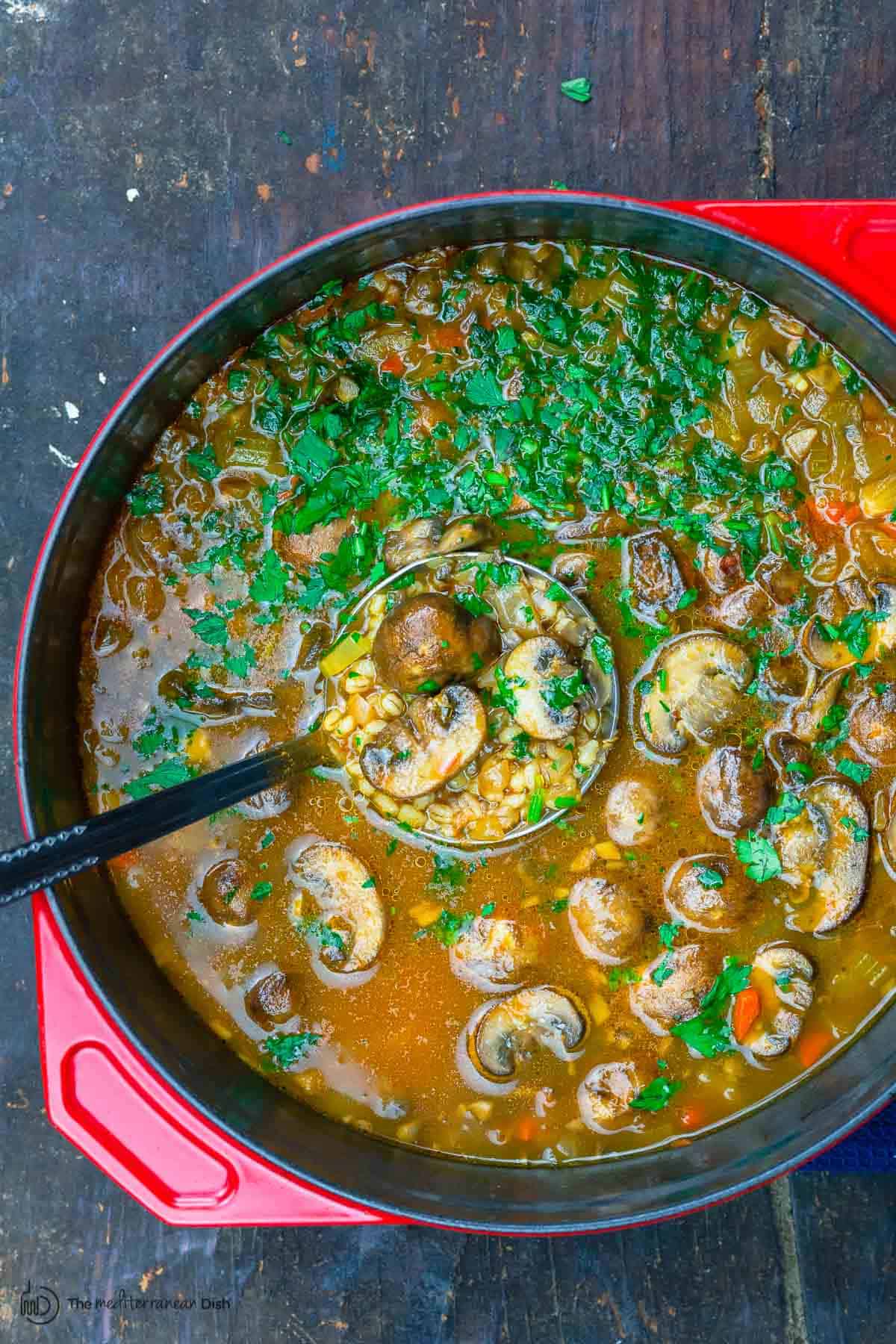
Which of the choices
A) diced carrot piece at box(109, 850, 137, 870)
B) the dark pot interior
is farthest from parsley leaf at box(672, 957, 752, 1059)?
diced carrot piece at box(109, 850, 137, 870)

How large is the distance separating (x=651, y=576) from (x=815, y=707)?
22.0 inches

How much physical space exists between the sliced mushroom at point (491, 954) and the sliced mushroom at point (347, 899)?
0.73 ft

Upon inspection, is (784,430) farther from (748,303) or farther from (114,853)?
(114,853)

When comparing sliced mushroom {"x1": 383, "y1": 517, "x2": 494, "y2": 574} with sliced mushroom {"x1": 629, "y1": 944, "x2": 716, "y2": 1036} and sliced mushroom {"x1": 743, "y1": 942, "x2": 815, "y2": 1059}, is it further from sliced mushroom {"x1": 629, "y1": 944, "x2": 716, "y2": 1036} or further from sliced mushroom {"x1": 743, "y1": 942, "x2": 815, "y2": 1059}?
sliced mushroom {"x1": 743, "y1": 942, "x2": 815, "y2": 1059}

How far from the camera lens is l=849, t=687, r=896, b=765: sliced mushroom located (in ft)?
9.01

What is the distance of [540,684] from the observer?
8.61 feet

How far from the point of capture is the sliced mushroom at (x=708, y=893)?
2756mm

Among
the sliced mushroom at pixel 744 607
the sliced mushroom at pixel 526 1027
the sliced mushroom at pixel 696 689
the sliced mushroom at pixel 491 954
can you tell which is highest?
the sliced mushroom at pixel 744 607

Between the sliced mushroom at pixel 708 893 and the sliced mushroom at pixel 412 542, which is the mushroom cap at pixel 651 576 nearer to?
the sliced mushroom at pixel 412 542

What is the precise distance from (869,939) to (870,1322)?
1.23 meters

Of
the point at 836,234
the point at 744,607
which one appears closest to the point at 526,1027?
the point at 744,607

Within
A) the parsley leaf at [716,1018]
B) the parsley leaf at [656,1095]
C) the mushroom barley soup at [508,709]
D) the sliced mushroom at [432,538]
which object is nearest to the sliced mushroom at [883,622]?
the mushroom barley soup at [508,709]

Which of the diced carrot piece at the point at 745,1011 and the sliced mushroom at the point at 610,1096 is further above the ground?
the diced carrot piece at the point at 745,1011

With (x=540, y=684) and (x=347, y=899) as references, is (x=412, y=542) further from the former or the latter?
(x=347, y=899)
